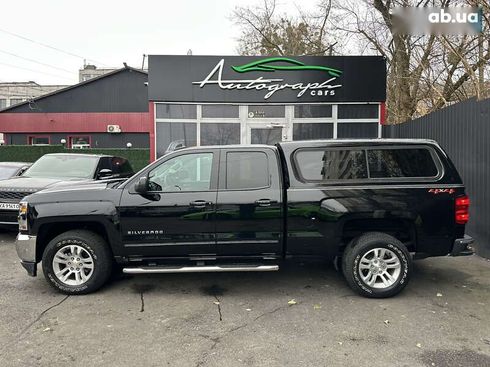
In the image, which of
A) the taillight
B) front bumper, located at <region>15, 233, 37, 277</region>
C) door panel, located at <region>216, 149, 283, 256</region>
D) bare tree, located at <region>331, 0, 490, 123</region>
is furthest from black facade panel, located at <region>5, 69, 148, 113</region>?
the taillight

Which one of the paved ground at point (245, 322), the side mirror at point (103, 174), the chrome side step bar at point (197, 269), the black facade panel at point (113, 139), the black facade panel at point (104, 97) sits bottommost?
the paved ground at point (245, 322)

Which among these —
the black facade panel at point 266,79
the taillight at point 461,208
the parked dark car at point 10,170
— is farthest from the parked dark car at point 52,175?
the taillight at point 461,208

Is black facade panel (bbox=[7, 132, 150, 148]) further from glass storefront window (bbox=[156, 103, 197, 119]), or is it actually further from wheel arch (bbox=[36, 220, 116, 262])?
wheel arch (bbox=[36, 220, 116, 262])

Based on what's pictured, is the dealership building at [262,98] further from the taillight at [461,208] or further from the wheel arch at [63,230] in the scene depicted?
the taillight at [461,208]

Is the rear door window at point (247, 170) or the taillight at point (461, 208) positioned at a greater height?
the rear door window at point (247, 170)

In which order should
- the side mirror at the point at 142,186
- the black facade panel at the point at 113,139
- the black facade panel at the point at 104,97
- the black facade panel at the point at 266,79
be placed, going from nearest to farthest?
1. the side mirror at the point at 142,186
2. the black facade panel at the point at 266,79
3. the black facade panel at the point at 113,139
4. the black facade panel at the point at 104,97

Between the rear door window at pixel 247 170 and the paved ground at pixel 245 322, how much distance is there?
1.34 metres

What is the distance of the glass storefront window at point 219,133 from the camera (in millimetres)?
12773

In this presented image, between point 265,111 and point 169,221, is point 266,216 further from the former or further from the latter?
point 265,111

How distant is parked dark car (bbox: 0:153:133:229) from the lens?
750 centimetres

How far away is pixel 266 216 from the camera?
5.00 meters

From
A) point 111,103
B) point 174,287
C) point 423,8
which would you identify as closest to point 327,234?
point 174,287

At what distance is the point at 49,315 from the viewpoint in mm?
4508

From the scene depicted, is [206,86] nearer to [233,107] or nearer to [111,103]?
[233,107]
